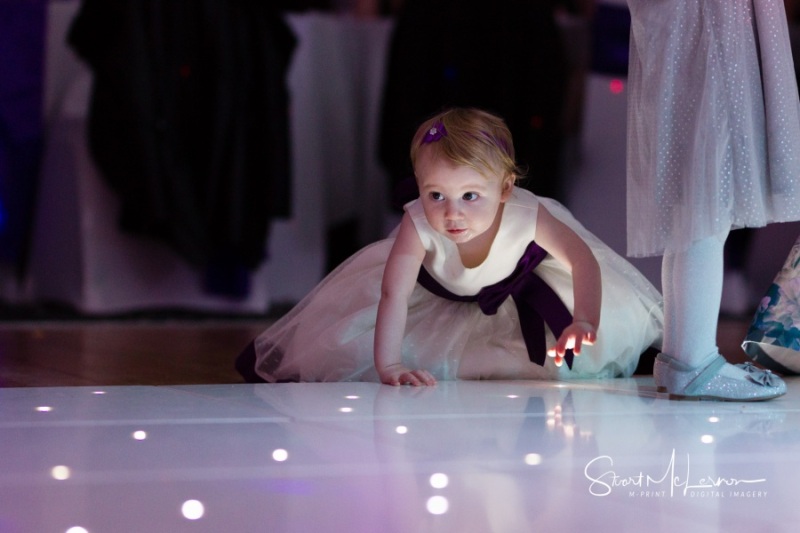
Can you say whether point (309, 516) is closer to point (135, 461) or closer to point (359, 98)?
point (135, 461)

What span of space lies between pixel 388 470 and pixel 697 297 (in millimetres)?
666

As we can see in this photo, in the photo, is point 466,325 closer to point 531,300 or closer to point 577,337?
point 531,300

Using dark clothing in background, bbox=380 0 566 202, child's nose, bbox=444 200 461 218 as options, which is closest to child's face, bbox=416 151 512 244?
child's nose, bbox=444 200 461 218

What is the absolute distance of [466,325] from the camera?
1.80 m

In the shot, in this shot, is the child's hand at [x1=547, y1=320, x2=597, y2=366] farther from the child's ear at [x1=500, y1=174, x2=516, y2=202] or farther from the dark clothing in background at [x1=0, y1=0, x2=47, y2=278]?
the dark clothing in background at [x1=0, y1=0, x2=47, y2=278]

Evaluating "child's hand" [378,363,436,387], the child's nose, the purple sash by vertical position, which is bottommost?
"child's hand" [378,363,436,387]

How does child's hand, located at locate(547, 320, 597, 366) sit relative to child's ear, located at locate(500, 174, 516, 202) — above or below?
below

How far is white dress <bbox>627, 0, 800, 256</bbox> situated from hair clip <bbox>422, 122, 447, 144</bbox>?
324 millimetres

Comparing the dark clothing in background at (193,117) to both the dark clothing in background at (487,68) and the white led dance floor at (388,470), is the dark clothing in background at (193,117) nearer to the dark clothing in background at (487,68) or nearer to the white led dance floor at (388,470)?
the dark clothing in background at (487,68)

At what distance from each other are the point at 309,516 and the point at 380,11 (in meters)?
3.59

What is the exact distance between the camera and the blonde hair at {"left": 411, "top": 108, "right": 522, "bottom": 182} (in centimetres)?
157

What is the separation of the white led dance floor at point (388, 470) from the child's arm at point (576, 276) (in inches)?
9.3

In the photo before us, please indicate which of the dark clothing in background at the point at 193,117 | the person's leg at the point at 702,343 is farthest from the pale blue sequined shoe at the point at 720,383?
the dark clothing in background at the point at 193,117
